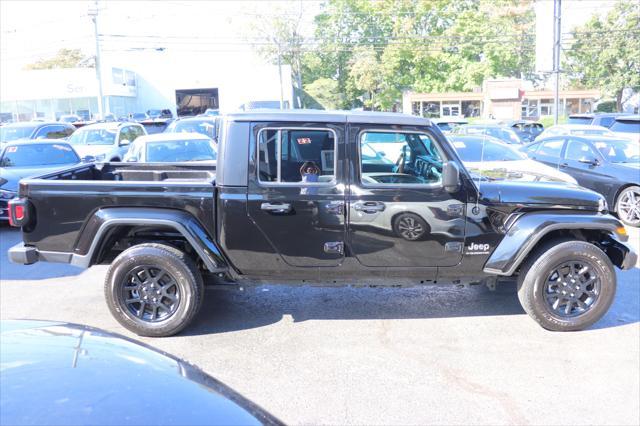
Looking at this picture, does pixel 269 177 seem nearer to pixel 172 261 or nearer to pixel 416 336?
pixel 172 261

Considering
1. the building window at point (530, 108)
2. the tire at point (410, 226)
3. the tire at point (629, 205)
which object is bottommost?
the tire at point (629, 205)

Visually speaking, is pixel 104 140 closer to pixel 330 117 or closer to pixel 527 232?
pixel 330 117

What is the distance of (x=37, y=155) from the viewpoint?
11578 mm

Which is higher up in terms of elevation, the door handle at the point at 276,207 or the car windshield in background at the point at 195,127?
the car windshield in background at the point at 195,127

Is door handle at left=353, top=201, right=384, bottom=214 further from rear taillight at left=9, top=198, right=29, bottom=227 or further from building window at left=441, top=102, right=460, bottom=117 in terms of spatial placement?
building window at left=441, top=102, right=460, bottom=117

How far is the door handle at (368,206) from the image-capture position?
16.2ft

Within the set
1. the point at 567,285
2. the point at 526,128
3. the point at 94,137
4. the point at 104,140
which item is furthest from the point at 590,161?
the point at 526,128

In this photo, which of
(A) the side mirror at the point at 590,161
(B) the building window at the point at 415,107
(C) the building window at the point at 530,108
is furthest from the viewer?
(C) the building window at the point at 530,108

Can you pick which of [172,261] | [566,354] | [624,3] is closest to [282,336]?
[172,261]

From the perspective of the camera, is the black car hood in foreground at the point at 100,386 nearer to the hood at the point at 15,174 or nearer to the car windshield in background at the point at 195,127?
the hood at the point at 15,174

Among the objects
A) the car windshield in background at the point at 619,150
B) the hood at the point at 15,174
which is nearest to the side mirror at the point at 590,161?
the car windshield in background at the point at 619,150

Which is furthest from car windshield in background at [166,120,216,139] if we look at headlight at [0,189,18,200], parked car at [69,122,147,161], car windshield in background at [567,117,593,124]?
car windshield in background at [567,117,593,124]

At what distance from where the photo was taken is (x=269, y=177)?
502 cm

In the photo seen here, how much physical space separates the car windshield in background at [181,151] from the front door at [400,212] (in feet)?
19.4
